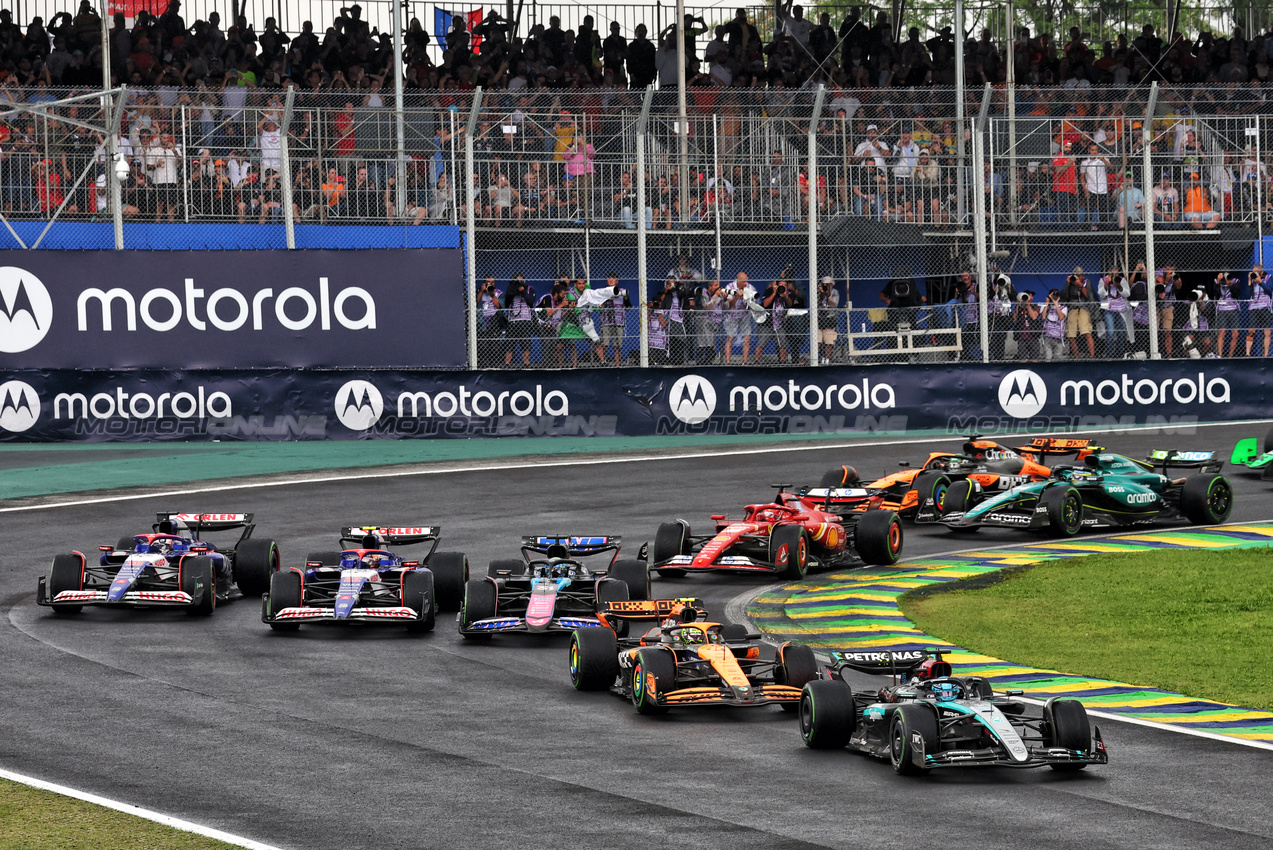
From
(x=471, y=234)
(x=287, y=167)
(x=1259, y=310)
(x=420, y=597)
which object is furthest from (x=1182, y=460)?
(x=287, y=167)

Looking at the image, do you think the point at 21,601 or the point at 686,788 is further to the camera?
the point at 21,601

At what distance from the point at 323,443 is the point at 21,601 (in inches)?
444

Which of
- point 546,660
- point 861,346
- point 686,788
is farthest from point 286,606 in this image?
point 861,346

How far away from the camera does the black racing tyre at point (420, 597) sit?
49.5 ft

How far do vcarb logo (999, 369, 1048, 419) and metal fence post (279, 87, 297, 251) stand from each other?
37.7 feet

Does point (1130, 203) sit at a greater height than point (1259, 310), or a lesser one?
greater

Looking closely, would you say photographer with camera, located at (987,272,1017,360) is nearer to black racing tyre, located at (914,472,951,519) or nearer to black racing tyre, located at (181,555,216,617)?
black racing tyre, located at (914,472,951,519)

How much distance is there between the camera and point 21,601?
656 inches

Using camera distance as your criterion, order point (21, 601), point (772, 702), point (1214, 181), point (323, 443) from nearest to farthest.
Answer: point (772, 702) → point (21, 601) → point (323, 443) → point (1214, 181)

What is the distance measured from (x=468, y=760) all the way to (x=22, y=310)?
19.4 metres

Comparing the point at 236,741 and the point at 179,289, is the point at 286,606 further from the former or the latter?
the point at 179,289

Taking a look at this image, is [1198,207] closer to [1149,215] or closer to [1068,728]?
[1149,215]

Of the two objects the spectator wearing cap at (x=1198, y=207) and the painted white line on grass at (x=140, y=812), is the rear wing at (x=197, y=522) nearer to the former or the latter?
the painted white line on grass at (x=140, y=812)

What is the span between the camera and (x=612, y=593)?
1488 centimetres
